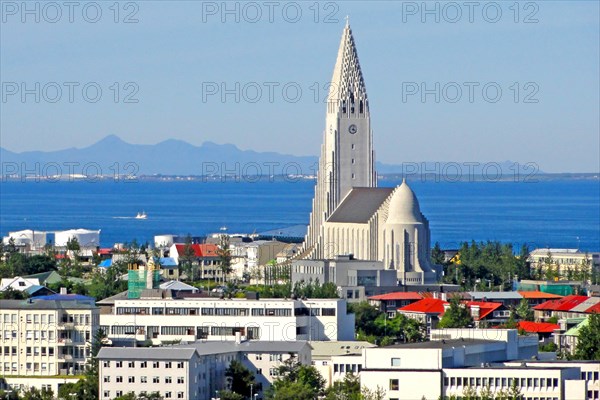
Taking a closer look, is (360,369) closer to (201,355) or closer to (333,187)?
(201,355)

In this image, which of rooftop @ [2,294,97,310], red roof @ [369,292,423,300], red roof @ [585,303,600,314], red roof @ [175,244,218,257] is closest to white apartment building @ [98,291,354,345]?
rooftop @ [2,294,97,310]

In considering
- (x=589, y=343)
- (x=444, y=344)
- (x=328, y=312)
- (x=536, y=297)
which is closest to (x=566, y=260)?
(x=536, y=297)

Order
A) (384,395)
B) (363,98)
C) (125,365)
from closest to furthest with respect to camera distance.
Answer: (384,395)
(125,365)
(363,98)

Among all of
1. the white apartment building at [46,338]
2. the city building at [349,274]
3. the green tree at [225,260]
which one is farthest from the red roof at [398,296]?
the white apartment building at [46,338]

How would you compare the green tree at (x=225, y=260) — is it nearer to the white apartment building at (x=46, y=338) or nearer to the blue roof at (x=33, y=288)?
the blue roof at (x=33, y=288)

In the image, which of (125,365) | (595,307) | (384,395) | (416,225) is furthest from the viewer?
(416,225)

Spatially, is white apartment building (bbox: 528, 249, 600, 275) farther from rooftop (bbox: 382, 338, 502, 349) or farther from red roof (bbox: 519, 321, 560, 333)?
rooftop (bbox: 382, 338, 502, 349)

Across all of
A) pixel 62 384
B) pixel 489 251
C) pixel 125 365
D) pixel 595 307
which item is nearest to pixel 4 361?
pixel 62 384
